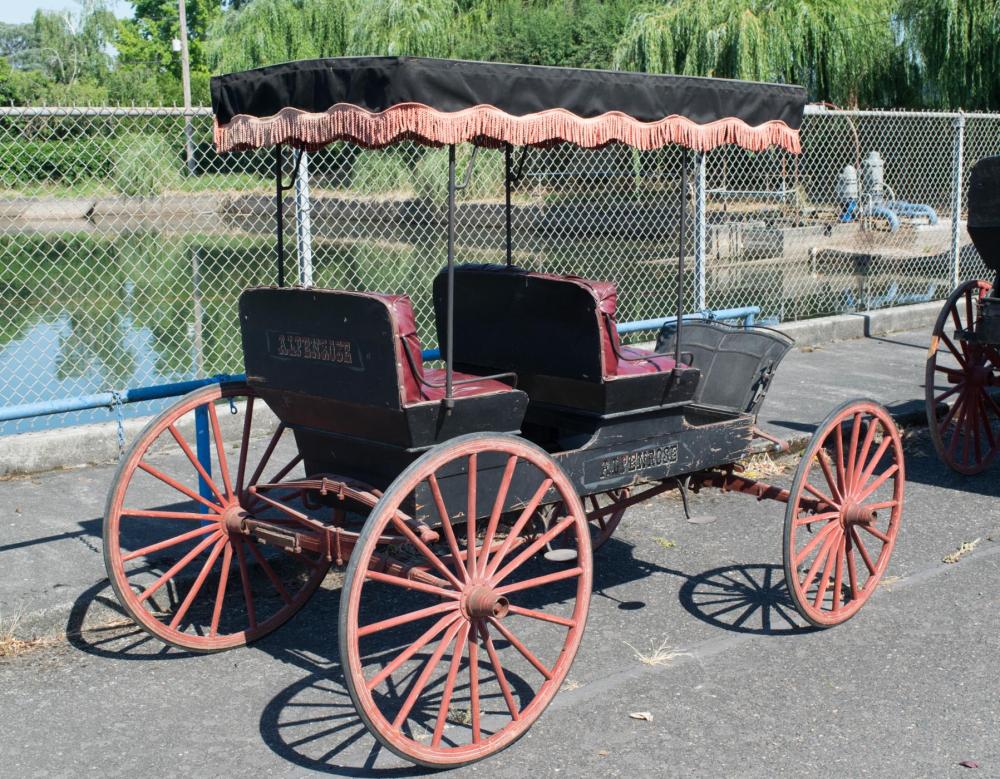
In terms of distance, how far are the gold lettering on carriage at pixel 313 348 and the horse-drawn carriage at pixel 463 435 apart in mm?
12

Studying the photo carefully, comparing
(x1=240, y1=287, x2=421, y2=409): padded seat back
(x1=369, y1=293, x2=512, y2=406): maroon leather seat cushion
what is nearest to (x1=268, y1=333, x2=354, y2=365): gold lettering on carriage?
(x1=240, y1=287, x2=421, y2=409): padded seat back

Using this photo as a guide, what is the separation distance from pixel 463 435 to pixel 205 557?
2150mm

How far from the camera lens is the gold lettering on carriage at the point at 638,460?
477 cm

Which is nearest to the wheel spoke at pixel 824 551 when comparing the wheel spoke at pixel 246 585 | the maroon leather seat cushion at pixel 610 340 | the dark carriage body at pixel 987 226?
the maroon leather seat cushion at pixel 610 340

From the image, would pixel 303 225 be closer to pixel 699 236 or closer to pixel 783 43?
pixel 699 236

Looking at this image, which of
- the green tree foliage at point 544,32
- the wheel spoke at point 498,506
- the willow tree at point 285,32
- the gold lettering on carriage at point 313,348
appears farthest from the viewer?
the green tree foliage at point 544,32

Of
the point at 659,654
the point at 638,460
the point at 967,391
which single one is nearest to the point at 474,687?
the point at 659,654

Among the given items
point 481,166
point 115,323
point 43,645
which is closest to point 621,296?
point 481,166

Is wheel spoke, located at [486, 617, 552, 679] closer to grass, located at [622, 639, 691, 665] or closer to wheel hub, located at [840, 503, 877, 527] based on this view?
grass, located at [622, 639, 691, 665]

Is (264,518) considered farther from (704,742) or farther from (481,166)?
(481,166)

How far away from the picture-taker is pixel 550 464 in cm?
427

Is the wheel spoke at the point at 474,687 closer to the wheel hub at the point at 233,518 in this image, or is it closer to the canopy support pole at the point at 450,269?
the canopy support pole at the point at 450,269

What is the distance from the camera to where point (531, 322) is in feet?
16.7

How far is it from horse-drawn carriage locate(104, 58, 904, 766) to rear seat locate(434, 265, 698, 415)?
0.04 ft
